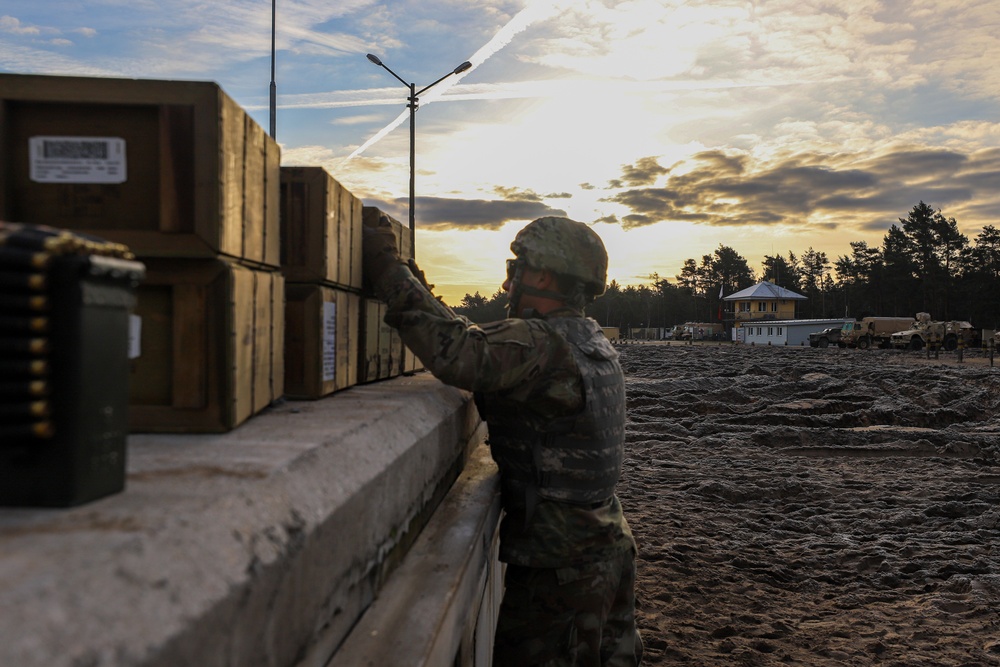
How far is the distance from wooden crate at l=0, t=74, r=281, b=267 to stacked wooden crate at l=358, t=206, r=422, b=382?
1.33m

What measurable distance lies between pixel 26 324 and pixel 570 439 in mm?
2184

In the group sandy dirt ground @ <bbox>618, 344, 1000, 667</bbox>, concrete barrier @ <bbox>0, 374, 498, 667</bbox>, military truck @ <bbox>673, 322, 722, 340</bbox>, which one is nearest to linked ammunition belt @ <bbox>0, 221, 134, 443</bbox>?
concrete barrier @ <bbox>0, 374, 498, 667</bbox>

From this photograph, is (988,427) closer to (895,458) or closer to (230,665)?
(895,458)

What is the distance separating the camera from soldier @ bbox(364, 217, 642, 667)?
2695 millimetres

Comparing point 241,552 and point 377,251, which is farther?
point 377,251

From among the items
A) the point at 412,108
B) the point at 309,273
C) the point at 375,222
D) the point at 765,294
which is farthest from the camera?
the point at 765,294

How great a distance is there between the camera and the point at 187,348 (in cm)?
181

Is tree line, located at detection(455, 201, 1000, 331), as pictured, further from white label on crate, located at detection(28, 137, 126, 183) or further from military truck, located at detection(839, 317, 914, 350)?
white label on crate, located at detection(28, 137, 126, 183)

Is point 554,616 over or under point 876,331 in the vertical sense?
under

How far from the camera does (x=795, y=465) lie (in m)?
9.02

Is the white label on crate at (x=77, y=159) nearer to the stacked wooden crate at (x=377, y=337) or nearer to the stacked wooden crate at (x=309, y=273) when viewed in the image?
the stacked wooden crate at (x=309, y=273)

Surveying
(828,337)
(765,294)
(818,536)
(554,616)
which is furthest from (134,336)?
(765,294)

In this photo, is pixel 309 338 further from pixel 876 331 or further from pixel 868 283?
pixel 868 283

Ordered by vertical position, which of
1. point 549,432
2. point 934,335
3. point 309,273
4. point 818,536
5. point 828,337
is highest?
point 309,273
